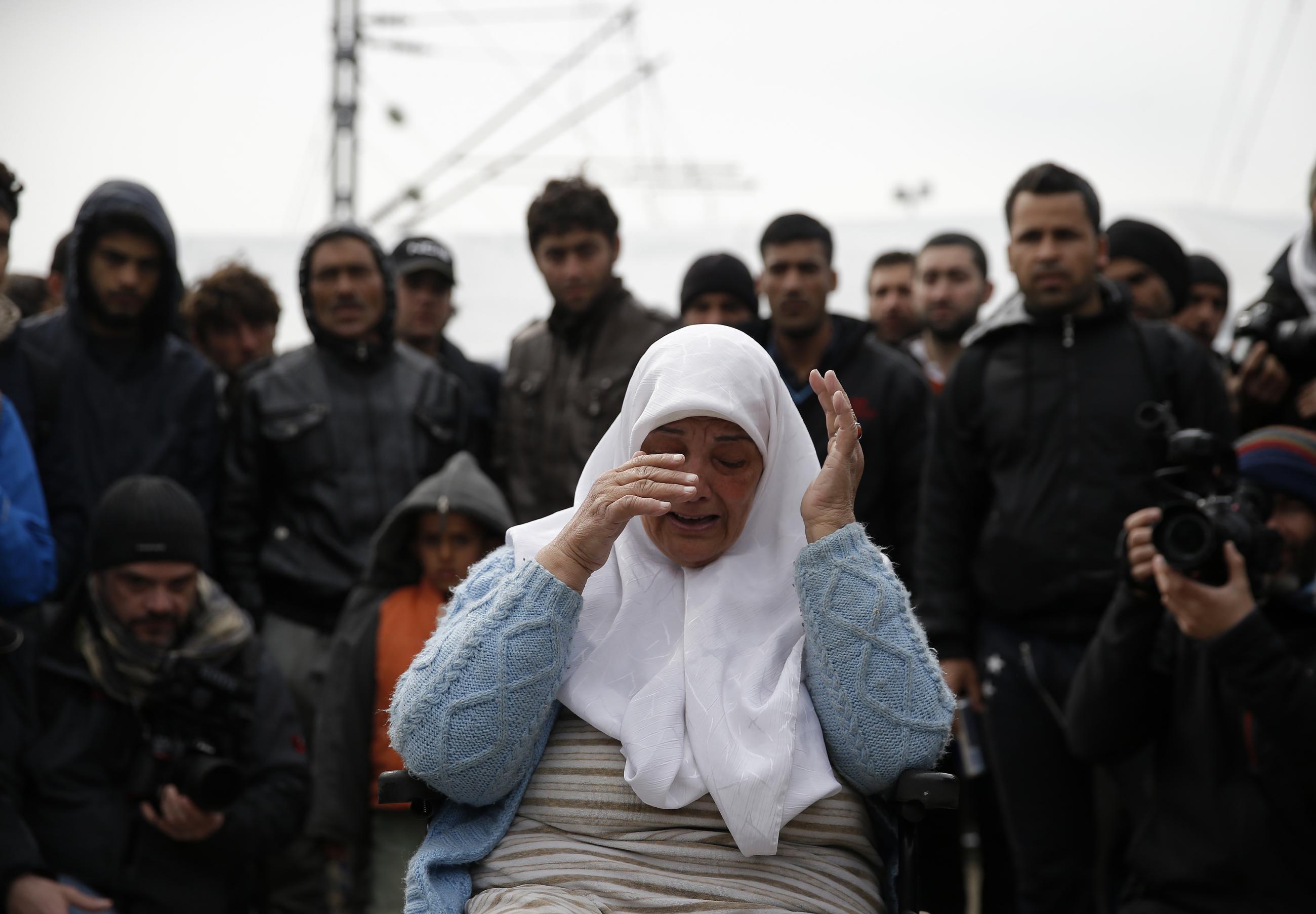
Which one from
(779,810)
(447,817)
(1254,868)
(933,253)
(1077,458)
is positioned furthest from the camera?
(933,253)

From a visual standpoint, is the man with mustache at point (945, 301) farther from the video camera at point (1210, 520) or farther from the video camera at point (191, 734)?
the video camera at point (191, 734)

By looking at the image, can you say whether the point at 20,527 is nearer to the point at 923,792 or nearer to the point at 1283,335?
the point at 923,792

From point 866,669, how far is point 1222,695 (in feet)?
5.38

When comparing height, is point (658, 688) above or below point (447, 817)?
above

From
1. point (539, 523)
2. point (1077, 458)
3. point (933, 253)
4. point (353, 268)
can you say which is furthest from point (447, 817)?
point (933, 253)

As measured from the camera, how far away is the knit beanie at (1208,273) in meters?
6.91

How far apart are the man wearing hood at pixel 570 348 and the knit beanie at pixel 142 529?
1246 millimetres

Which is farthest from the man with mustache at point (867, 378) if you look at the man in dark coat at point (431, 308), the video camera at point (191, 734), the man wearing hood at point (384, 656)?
the video camera at point (191, 734)

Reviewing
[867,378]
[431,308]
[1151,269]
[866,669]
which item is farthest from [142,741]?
[1151,269]

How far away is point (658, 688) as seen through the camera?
2.88 metres

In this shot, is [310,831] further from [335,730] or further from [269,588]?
[269,588]

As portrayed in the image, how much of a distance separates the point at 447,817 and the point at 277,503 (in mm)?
2744

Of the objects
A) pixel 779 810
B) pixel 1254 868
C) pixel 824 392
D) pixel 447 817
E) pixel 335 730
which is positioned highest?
pixel 824 392

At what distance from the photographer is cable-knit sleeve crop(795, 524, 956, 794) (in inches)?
111
